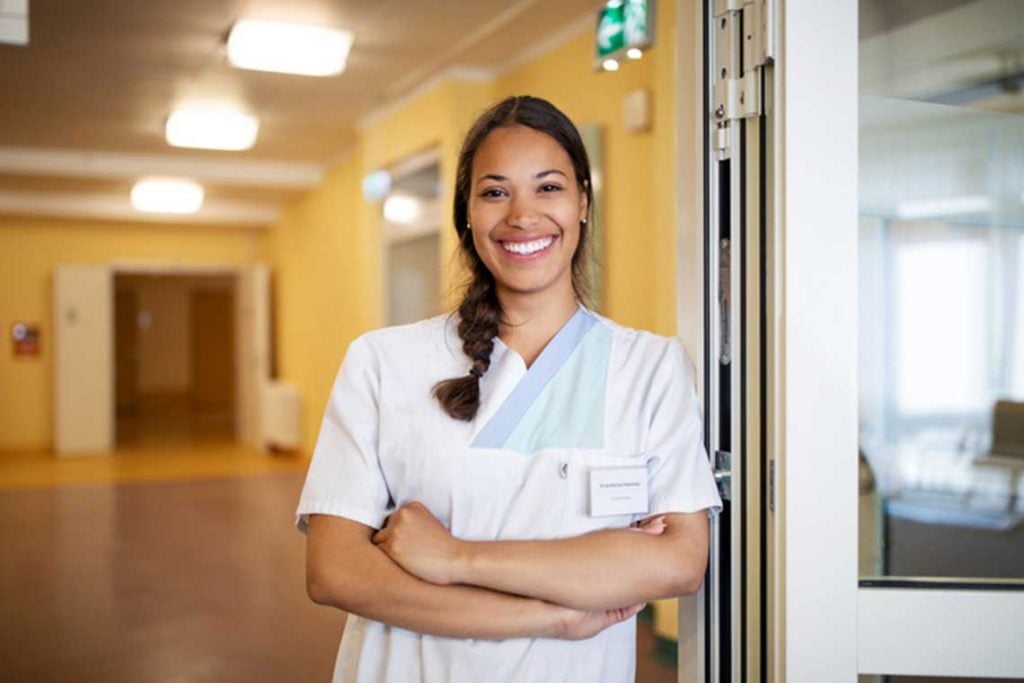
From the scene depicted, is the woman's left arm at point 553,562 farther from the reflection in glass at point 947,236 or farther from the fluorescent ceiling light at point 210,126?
the fluorescent ceiling light at point 210,126

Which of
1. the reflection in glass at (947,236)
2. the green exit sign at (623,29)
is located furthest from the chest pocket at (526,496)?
the green exit sign at (623,29)

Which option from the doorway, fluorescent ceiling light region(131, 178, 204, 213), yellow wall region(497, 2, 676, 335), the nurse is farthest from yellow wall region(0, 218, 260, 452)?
Answer: the nurse

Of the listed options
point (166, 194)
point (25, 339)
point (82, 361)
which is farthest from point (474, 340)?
point (25, 339)

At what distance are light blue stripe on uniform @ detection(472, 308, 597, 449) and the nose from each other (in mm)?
199

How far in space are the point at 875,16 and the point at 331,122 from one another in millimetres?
6270

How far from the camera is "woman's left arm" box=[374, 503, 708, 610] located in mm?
1391

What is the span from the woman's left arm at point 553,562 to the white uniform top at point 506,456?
6 cm

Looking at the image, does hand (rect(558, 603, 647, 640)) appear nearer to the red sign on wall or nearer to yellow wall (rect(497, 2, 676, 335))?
yellow wall (rect(497, 2, 676, 335))

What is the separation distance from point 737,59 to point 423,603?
992 millimetres

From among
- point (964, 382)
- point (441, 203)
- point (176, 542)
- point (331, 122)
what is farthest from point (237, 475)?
point (964, 382)

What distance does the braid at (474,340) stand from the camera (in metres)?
1.54

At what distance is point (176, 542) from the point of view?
6113mm

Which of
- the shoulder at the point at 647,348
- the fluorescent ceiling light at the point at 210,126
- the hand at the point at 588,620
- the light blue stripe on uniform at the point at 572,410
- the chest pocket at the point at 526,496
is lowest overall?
the hand at the point at 588,620

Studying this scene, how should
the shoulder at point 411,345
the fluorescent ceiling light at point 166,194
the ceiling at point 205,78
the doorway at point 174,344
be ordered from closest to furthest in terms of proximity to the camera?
the shoulder at point 411,345, the ceiling at point 205,78, the fluorescent ceiling light at point 166,194, the doorway at point 174,344
